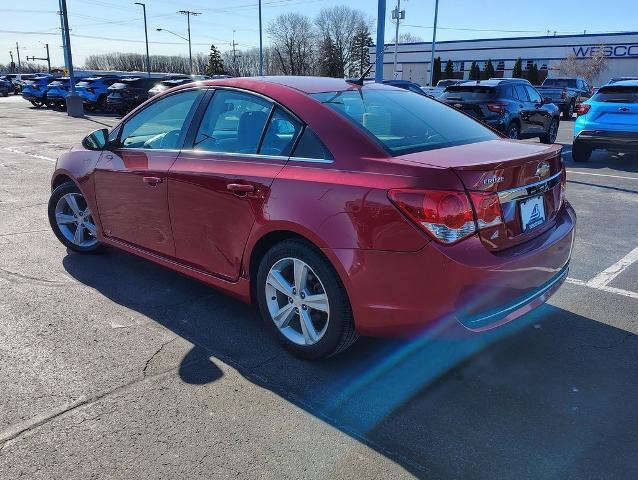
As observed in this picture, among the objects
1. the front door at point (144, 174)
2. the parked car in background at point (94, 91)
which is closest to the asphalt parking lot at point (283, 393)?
the front door at point (144, 174)

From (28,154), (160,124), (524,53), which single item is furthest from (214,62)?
(160,124)

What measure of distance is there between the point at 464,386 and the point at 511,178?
46.3 inches

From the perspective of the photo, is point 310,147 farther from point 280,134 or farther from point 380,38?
point 380,38

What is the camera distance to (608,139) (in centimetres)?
1007

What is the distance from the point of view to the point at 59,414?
8.92 feet

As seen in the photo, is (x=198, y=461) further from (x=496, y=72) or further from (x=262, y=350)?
(x=496, y=72)

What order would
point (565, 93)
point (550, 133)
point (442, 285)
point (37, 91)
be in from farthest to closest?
point (37, 91) → point (565, 93) → point (550, 133) → point (442, 285)

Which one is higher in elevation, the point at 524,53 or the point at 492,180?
the point at 524,53

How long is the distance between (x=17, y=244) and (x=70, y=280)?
4.55 feet

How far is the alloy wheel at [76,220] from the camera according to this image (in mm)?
4961

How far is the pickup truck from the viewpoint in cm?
2303

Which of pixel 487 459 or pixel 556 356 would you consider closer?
pixel 487 459

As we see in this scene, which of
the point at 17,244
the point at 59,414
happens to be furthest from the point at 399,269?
the point at 17,244

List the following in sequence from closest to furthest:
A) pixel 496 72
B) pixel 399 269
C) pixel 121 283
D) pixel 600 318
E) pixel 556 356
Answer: pixel 399 269, pixel 556 356, pixel 600 318, pixel 121 283, pixel 496 72
